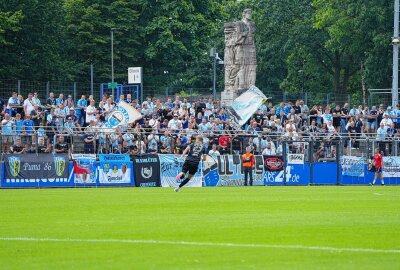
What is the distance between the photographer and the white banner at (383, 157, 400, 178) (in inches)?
1786

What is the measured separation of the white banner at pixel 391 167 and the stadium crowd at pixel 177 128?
2.25ft

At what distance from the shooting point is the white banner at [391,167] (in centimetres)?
4538

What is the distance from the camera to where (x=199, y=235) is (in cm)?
1596

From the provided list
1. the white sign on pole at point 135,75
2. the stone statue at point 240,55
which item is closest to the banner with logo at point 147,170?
the white sign on pole at point 135,75

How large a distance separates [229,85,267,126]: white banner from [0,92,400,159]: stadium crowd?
0.45 meters

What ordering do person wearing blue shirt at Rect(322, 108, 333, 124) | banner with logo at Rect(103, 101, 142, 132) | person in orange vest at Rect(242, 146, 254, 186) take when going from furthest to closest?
person wearing blue shirt at Rect(322, 108, 333, 124) → person in orange vest at Rect(242, 146, 254, 186) → banner with logo at Rect(103, 101, 142, 132)

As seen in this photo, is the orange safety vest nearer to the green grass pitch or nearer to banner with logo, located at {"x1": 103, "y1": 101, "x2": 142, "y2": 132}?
banner with logo, located at {"x1": 103, "y1": 101, "x2": 142, "y2": 132}

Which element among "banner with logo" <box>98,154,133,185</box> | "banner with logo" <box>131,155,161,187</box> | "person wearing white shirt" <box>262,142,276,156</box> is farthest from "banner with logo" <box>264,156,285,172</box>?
"banner with logo" <box>98,154,133,185</box>

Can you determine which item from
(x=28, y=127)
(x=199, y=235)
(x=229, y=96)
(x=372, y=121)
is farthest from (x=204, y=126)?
(x=199, y=235)

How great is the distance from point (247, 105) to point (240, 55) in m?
7.99

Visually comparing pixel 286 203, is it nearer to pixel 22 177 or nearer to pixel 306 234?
pixel 306 234

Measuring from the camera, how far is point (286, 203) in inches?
997

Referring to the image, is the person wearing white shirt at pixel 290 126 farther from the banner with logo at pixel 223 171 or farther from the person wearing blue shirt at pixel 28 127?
the person wearing blue shirt at pixel 28 127

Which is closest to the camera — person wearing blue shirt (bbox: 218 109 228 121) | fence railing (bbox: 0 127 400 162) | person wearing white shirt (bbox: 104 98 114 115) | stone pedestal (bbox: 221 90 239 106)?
fence railing (bbox: 0 127 400 162)
